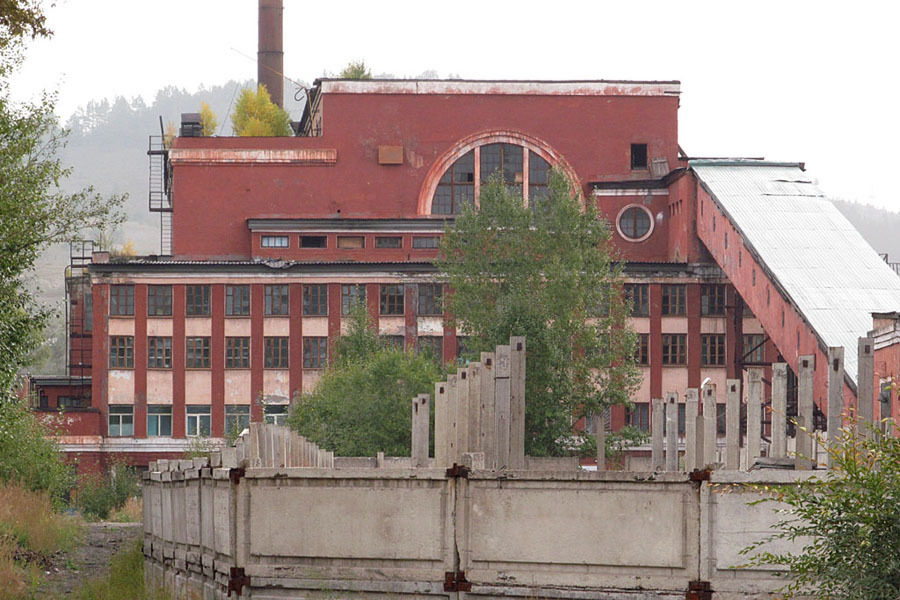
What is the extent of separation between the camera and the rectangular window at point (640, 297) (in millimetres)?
70000

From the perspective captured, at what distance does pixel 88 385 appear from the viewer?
3068 inches

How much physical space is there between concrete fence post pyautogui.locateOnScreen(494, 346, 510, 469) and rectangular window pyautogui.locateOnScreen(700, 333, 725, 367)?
5011 cm

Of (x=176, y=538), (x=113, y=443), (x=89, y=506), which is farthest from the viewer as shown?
(x=113, y=443)

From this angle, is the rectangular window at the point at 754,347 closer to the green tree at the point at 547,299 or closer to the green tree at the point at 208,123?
the green tree at the point at 547,299

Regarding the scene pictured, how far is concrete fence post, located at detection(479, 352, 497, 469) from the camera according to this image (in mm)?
20672

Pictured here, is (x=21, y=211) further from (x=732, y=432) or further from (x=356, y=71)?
(x=356, y=71)

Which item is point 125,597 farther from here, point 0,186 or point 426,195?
point 426,195

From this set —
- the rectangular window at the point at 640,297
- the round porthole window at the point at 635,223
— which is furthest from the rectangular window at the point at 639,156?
the rectangular window at the point at 640,297

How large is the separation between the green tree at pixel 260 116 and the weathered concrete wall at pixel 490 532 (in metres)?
66.2

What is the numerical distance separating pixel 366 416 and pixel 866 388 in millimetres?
33331

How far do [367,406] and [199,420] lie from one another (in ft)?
67.6

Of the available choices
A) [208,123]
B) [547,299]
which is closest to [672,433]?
[547,299]

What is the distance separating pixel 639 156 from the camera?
75.1 meters

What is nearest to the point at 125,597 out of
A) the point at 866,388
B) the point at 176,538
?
the point at 176,538
